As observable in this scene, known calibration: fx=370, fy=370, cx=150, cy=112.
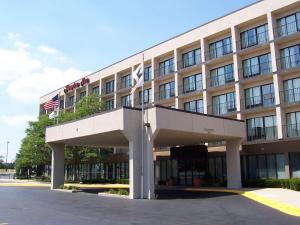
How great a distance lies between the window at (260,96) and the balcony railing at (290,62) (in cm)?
237

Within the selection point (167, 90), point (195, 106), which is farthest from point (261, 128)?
point (167, 90)

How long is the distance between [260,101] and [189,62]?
12.1 metres

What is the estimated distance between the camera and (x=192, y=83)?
1860 inches

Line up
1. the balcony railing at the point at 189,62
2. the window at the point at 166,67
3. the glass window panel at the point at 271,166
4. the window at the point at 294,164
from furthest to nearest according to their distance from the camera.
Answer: the window at the point at 166,67 → the balcony railing at the point at 189,62 → the glass window panel at the point at 271,166 → the window at the point at 294,164

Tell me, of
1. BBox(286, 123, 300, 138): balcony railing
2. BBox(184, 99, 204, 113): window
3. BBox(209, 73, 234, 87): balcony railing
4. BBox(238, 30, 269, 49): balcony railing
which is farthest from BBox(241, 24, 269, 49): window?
BBox(286, 123, 300, 138): balcony railing

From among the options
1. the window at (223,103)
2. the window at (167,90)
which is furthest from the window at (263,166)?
the window at (167,90)

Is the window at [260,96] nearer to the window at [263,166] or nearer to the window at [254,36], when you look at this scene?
the window at [254,36]

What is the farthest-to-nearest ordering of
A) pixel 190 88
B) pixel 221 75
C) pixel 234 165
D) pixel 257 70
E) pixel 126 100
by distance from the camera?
1. pixel 126 100
2. pixel 190 88
3. pixel 221 75
4. pixel 257 70
5. pixel 234 165

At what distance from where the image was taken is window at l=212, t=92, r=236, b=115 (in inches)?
1658

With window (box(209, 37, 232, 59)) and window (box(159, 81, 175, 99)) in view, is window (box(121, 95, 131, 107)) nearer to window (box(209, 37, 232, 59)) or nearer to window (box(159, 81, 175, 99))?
window (box(159, 81, 175, 99))

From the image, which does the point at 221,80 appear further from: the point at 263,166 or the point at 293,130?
the point at 263,166

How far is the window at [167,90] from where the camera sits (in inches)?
1972

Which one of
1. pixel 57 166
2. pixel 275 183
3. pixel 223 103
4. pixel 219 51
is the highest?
pixel 219 51

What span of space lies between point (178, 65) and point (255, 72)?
11.4 meters
